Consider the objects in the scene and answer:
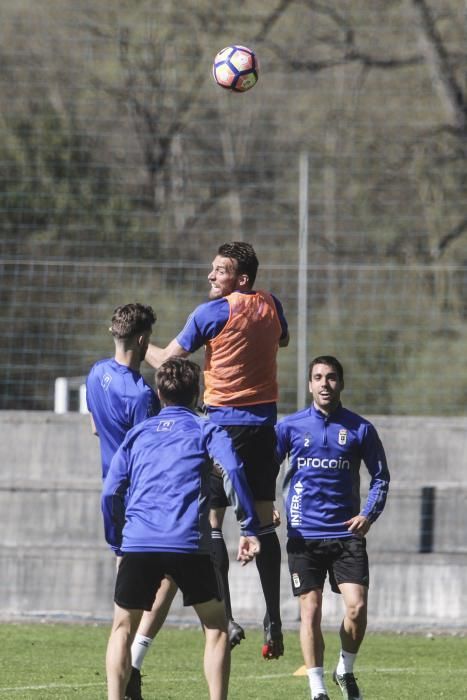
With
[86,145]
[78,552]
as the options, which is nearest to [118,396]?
Answer: [78,552]

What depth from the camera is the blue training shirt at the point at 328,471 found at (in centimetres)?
798

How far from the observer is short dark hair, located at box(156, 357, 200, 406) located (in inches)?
261

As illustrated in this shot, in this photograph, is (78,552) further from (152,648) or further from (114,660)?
(114,660)

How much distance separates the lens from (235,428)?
26.1 feet

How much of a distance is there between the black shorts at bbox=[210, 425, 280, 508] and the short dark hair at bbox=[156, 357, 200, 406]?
132 centimetres

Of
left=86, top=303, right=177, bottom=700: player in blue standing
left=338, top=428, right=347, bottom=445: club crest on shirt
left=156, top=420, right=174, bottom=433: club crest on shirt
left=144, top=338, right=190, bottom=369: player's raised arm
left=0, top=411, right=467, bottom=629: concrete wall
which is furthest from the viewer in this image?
left=0, top=411, right=467, bottom=629: concrete wall

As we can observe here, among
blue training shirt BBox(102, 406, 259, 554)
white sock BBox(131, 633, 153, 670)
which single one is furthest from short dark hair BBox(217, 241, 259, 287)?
white sock BBox(131, 633, 153, 670)

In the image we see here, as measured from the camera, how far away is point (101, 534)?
501 inches

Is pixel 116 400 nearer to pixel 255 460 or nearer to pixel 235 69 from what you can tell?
pixel 255 460

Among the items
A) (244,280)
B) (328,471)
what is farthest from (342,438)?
(244,280)

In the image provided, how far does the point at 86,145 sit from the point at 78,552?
43.2 feet

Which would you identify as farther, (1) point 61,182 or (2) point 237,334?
(1) point 61,182

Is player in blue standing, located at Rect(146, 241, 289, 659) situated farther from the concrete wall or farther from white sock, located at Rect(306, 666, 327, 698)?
the concrete wall

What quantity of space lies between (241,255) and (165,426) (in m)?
1.60
